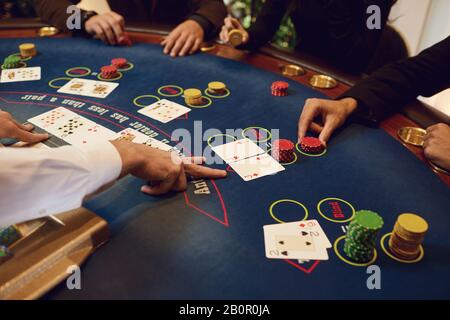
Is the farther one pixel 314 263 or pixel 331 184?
pixel 331 184

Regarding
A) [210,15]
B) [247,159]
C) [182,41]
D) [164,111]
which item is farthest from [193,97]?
[210,15]

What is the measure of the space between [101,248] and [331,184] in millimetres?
777

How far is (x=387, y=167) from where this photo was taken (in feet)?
4.59

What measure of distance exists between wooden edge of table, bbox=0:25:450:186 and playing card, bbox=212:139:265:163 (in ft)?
1.87

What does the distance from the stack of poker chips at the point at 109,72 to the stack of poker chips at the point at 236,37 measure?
28.3 inches

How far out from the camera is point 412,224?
1049 mm

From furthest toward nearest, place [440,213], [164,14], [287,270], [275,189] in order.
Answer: [164,14] → [275,189] → [440,213] → [287,270]

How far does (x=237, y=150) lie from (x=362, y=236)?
25.2 inches

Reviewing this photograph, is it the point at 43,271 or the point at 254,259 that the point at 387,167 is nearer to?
the point at 254,259
